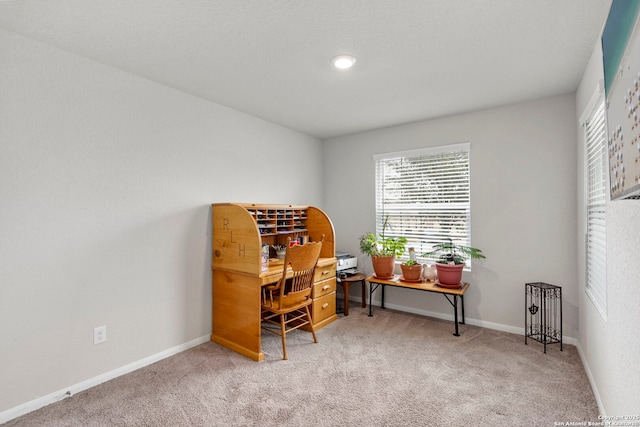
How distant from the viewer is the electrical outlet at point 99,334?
7.48ft

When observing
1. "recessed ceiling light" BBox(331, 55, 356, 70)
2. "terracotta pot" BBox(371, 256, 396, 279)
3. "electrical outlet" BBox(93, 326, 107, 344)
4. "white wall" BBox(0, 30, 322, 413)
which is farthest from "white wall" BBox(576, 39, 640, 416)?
"electrical outlet" BBox(93, 326, 107, 344)

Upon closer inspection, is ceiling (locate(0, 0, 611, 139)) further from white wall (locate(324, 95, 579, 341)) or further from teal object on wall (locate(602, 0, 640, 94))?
teal object on wall (locate(602, 0, 640, 94))

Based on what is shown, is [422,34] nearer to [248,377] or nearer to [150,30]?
[150,30]

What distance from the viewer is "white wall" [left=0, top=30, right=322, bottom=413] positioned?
1.95 m

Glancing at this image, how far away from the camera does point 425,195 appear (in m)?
3.78

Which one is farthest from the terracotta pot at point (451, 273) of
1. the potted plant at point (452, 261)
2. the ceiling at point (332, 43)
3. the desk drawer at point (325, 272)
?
the ceiling at point (332, 43)

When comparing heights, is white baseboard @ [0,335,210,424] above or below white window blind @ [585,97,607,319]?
below

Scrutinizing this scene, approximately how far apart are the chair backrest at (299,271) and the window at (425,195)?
151cm

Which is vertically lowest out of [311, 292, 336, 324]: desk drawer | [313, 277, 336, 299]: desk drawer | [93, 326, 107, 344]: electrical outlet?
[311, 292, 336, 324]: desk drawer

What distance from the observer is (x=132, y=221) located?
249 centimetres

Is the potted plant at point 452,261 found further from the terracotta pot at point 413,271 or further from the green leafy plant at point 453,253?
the terracotta pot at point 413,271

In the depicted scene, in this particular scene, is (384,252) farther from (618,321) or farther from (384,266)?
(618,321)

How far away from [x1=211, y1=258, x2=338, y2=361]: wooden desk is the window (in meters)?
1.73

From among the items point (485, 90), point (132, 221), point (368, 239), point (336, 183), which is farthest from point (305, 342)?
point (485, 90)
